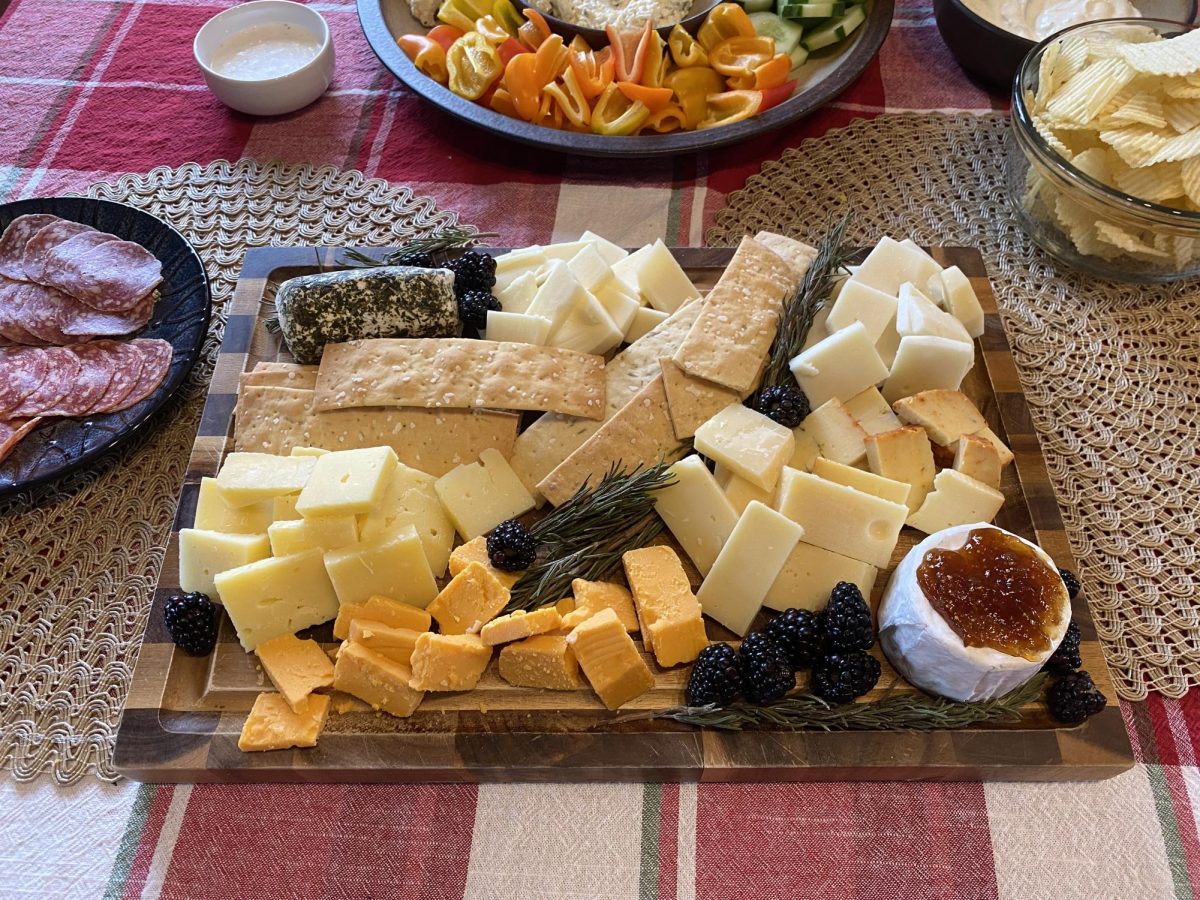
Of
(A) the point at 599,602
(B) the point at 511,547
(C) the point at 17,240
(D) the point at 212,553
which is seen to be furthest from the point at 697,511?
(C) the point at 17,240

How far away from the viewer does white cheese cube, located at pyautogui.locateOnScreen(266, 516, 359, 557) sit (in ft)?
5.16

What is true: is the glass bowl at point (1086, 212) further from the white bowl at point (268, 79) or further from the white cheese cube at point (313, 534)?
the white bowl at point (268, 79)

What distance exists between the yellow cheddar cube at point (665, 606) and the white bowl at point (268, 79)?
1.96 metres

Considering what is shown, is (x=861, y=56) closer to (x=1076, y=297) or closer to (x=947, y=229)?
(x=947, y=229)

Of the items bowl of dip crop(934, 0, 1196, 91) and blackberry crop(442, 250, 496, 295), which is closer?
blackberry crop(442, 250, 496, 295)

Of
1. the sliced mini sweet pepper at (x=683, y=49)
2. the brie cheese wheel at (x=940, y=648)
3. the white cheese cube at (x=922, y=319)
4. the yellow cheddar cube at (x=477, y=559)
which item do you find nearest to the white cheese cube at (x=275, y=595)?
the yellow cheddar cube at (x=477, y=559)

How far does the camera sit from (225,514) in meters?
1.71

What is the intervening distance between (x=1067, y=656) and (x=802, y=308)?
877mm

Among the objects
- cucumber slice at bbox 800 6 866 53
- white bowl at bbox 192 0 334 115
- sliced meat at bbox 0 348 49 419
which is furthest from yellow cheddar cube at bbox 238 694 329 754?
cucumber slice at bbox 800 6 866 53

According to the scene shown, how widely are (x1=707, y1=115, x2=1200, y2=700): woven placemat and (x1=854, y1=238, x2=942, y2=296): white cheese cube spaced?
382 mm

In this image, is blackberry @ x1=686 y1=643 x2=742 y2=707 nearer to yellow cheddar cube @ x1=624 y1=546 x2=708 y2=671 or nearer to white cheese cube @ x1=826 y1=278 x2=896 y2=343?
yellow cheddar cube @ x1=624 y1=546 x2=708 y2=671

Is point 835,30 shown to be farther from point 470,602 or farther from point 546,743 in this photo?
point 546,743

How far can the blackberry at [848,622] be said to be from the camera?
151cm

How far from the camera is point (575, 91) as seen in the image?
8.13 feet
